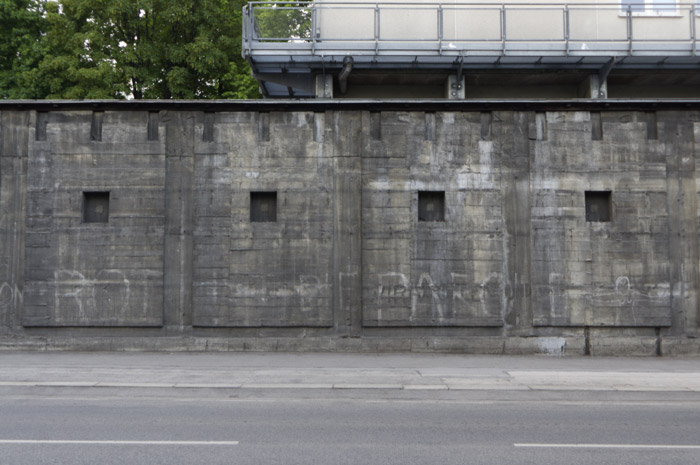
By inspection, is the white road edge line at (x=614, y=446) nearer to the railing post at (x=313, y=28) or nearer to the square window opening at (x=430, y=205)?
the square window opening at (x=430, y=205)

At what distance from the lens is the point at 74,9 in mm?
28078

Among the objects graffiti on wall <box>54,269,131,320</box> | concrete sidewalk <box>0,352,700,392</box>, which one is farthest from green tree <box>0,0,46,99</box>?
concrete sidewalk <box>0,352,700,392</box>

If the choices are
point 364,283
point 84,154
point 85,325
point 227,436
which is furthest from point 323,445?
point 84,154

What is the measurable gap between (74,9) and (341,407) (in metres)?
24.2

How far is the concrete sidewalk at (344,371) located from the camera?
11930 millimetres

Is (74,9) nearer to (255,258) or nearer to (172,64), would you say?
(172,64)

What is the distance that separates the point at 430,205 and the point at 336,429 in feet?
32.4

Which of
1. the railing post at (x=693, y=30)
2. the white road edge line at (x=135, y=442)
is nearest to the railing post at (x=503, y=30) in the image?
the railing post at (x=693, y=30)

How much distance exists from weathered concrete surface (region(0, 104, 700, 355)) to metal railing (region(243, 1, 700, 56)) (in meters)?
3.75

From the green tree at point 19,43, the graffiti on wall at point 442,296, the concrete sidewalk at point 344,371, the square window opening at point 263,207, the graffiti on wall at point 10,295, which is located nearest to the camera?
the concrete sidewalk at point 344,371

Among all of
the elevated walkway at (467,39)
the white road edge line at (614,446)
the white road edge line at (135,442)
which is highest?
the elevated walkway at (467,39)

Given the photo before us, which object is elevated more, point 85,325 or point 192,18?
point 192,18

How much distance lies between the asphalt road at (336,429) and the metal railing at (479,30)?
12278 mm

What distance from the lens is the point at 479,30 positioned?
21.1 metres
